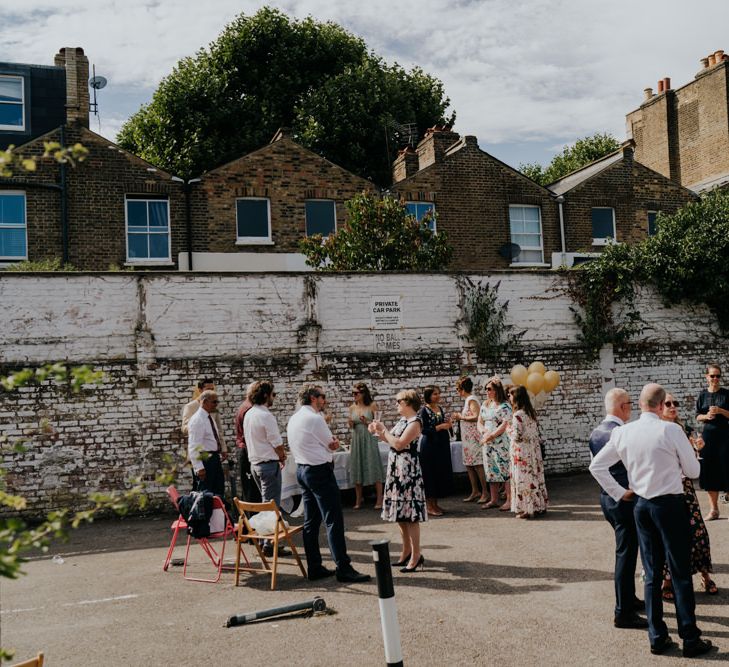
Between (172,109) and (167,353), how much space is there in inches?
820

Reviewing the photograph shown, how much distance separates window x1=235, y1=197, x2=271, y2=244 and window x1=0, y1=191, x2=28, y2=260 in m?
5.77

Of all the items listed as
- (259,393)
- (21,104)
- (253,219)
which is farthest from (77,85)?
(259,393)

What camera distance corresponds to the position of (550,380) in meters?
13.9

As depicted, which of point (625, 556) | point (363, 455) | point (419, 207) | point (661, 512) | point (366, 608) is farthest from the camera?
point (419, 207)

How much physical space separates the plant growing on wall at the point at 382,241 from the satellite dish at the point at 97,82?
16.6 metres

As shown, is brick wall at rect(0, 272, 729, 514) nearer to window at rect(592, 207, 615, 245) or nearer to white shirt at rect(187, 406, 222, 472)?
white shirt at rect(187, 406, 222, 472)

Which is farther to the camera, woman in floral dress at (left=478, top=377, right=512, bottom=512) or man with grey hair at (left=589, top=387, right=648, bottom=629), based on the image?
woman in floral dress at (left=478, top=377, right=512, bottom=512)

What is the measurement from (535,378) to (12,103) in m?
18.5

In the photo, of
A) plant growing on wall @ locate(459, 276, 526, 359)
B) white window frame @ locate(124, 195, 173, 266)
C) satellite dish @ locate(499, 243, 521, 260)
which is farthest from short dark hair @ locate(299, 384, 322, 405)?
satellite dish @ locate(499, 243, 521, 260)

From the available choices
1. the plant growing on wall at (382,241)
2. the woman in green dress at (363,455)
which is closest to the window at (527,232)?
the plant growing on wall at (382,241)

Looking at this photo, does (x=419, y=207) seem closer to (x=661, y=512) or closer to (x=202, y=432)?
(x=202, y=432)

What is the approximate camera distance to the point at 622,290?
50.1ft

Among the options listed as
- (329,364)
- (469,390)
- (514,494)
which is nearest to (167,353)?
(329,364)

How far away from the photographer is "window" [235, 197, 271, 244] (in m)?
22.6
